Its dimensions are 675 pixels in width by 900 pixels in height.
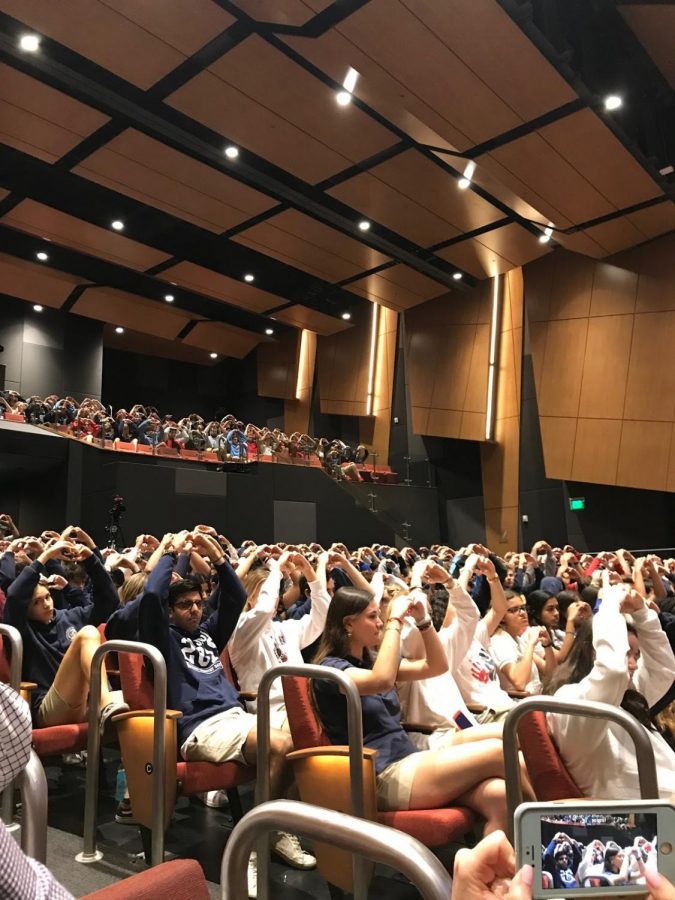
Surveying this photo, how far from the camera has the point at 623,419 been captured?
1181 centimetres

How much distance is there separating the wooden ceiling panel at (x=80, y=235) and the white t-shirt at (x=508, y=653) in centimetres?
1100

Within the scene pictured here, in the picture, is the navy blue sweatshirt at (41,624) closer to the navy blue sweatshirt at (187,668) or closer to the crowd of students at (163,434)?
the navy blue sweatshirt at (187,668)

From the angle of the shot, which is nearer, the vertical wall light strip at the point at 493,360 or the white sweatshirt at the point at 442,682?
the white sweatshirt at the point at 442,682

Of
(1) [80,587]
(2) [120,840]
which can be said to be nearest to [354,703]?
(2) [120,840]

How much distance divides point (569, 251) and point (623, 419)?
10.9 ft

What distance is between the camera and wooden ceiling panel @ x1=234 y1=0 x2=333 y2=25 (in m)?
7.33

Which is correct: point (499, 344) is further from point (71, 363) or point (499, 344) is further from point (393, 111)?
point (71, 363)

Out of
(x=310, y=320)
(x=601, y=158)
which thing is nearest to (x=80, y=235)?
(x=310, y=320)

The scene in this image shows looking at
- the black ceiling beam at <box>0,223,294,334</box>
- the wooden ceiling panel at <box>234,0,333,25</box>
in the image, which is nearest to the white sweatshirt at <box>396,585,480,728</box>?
the wooden ceiling panel at <box>234,0,333,25</box>

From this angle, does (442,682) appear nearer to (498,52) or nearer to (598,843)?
(598,843)

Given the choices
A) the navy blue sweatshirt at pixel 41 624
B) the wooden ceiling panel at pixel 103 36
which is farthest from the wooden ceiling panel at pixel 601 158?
the navy blue sweatshirt at pixel 41 624

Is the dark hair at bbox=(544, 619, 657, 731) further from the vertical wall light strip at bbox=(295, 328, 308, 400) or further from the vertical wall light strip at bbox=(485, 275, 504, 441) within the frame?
the vertical wall light strip at bbox=(295, 328, 308, 400)

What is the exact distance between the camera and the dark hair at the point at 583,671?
7.97ft

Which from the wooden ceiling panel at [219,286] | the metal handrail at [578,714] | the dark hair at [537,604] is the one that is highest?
the wooden ceiling panel at [219,286]
